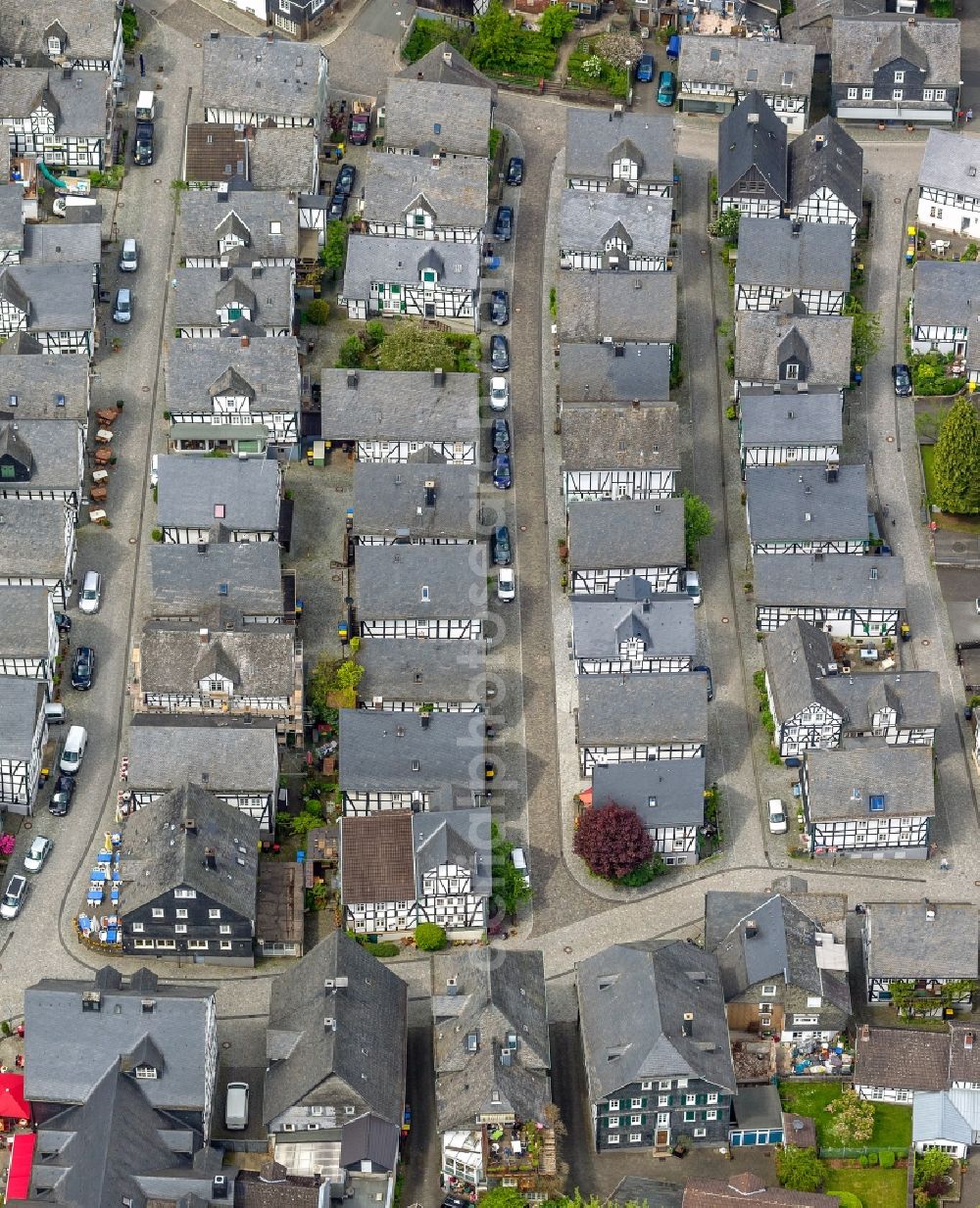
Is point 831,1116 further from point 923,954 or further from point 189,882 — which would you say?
point 189,882

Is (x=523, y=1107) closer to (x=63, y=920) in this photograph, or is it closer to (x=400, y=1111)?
(x=400, y=1111)

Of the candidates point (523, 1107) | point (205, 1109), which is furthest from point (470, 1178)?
point (205, 1109)

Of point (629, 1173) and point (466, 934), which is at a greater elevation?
point (466, 934)

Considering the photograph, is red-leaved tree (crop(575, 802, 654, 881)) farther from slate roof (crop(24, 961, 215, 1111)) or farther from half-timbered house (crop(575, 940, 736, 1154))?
slate roof (crop(24, 961, 215, 1111))

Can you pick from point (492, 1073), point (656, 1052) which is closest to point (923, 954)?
point (656, 1052)

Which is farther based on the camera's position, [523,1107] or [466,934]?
[466,934]
